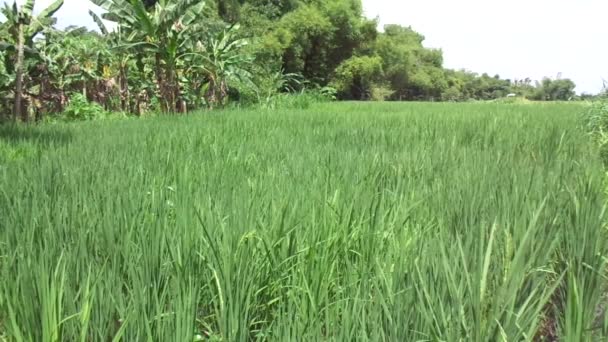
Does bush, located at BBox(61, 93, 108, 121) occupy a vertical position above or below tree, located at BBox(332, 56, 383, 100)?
below

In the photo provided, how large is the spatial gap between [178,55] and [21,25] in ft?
8.97

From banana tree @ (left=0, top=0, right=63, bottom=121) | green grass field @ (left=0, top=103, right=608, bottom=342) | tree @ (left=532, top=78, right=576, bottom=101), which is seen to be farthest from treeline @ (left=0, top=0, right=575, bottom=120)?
tree @ (left=532, top=78, right=576, bottom=101)

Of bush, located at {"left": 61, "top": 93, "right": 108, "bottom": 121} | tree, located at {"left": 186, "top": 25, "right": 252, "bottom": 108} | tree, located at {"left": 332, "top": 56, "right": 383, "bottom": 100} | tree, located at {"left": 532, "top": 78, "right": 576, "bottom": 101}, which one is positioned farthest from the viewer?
tree, located at {"left": 532, "top": 78, "right": 576, "bottom": 101}

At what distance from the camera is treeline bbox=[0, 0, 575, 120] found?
8.34 metres

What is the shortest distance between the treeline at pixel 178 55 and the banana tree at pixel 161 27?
0.02 m

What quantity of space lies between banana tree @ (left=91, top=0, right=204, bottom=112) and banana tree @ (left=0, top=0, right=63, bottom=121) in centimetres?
121

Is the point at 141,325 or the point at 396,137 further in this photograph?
the point at 396,137

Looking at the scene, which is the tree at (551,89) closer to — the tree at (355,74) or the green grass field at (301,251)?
the tree at (355,74)

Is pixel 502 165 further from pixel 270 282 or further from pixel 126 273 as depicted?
pixel 126 273

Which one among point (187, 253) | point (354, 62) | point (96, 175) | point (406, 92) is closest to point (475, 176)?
point (187, 253)

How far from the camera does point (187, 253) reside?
1.24 metres

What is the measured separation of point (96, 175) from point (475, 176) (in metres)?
1.61

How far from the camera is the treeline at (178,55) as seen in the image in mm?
8336

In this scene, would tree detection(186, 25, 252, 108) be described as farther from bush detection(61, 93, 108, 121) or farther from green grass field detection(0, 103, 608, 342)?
green grass field detection(0, 103, 608, 342)
